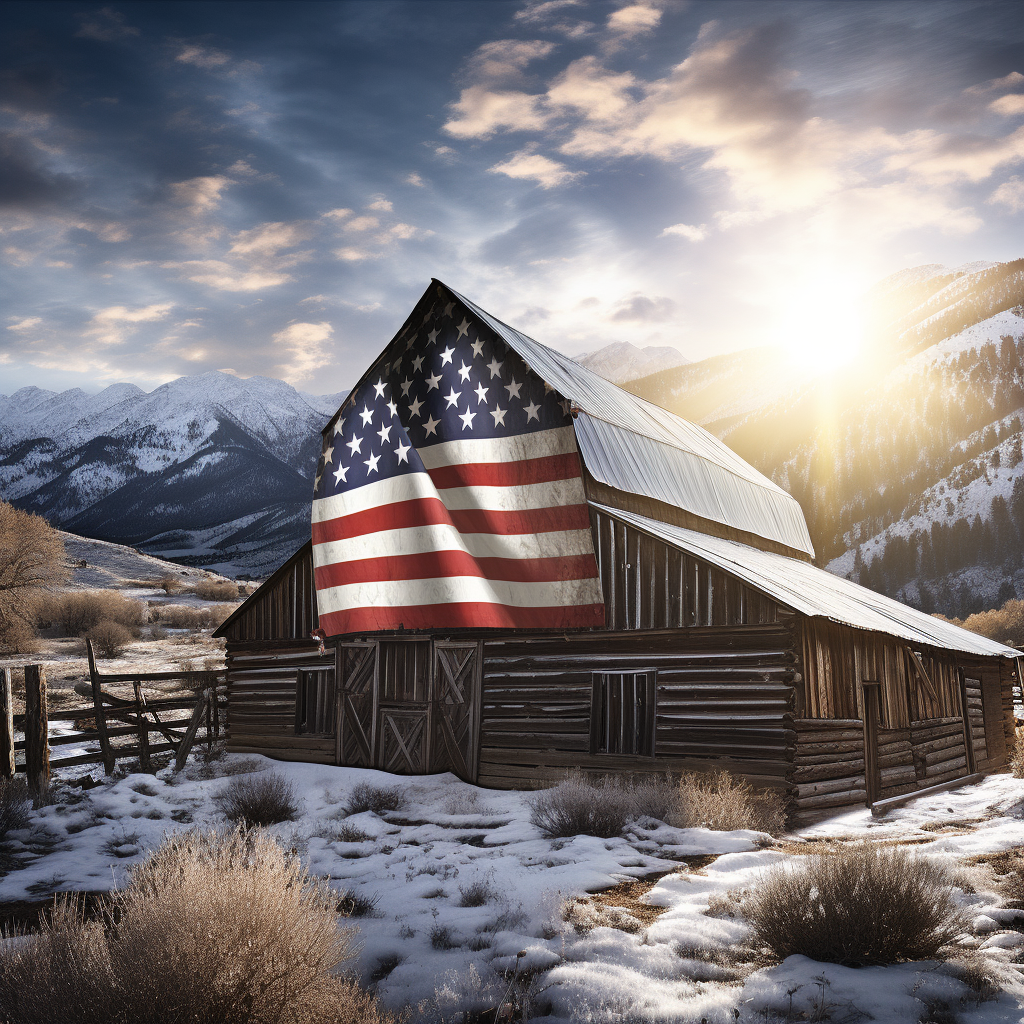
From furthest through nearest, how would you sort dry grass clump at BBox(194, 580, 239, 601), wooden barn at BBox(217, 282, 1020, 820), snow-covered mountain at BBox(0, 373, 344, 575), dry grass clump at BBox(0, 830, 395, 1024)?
snow-covered mountain at BBox(0, 373, 344, 575) < dry grass clump at BBox(194, 580, 239, 601) < wooden barn at BBox(217, 282, 1020, 820) < dry grass clump at BBox(0, 830, 395, 1024)

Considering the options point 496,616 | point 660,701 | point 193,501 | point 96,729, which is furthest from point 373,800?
point 193,501

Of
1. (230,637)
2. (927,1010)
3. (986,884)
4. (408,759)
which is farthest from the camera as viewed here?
(230,637)

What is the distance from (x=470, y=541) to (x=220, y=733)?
38.2 ft

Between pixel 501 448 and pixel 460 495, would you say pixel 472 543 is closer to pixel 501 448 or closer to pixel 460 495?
pixel 460 495

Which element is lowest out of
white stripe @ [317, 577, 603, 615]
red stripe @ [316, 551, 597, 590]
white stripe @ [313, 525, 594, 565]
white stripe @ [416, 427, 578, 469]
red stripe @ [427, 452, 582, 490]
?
white stripe @ [317, 577, 603, 615]

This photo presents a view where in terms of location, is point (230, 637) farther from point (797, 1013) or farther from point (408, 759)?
point (797, 1013)

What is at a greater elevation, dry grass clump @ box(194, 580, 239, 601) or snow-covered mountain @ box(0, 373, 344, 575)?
snow-covered mountain @ box(0, 373, 344, 575)

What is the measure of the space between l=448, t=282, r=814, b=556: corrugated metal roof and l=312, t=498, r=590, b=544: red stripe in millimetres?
2321

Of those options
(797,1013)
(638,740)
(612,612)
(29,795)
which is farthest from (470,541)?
(797,1013)

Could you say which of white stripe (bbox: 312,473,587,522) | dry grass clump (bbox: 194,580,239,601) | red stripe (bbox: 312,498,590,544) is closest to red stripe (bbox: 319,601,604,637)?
red stripe (bbox: 312,498,590,544)

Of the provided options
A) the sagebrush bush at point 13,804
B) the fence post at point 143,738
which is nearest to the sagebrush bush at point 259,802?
the sagebrush bush at point 13,804

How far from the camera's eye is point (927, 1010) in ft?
14.3

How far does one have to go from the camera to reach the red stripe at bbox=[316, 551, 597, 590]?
12.1 m

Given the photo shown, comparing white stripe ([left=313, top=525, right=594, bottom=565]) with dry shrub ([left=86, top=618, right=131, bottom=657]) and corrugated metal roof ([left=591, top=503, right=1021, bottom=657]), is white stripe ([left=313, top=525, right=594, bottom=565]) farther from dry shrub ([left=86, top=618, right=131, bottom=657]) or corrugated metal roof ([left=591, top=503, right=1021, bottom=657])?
dry shrub ([left=86, top=618, right=131, bottom=657])
